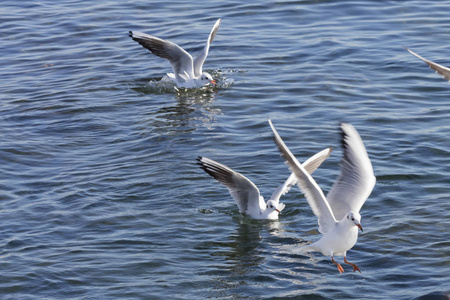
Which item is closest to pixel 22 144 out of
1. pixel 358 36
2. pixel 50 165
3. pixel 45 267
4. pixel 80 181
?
pixel 50 165

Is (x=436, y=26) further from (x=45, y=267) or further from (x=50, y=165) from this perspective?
(x=45, y=267)

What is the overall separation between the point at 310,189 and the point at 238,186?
2516mm

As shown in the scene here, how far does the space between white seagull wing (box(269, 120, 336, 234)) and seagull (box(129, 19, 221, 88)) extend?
314 inches

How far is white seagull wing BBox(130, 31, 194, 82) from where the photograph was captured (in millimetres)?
15766

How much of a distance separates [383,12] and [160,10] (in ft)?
20.7

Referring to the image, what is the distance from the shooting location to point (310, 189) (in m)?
7.66

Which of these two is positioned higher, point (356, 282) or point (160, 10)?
point (160, 10)

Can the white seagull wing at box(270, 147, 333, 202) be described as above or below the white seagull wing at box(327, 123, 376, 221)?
below

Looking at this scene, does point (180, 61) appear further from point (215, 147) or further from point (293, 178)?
point (293, 178)

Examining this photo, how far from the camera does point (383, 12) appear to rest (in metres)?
20.4

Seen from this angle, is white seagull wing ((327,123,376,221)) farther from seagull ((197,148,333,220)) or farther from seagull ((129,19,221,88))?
seagull ((129,19,221,88))

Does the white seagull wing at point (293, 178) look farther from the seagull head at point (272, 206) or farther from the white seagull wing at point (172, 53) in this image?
the white seagull wing at point (172, 53)

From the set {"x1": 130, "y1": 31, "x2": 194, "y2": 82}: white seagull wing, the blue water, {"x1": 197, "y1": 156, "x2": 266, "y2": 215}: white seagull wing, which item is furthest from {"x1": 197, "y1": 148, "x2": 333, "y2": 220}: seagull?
{"x1": 130, "y1": 31, "x2": 194, "y2": 82}: white seagull wing

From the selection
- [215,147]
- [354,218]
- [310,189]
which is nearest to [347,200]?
[354,218]
